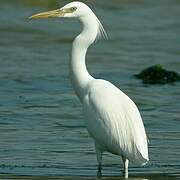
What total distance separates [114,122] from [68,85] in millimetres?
6673

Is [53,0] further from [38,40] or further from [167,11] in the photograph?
[38,40]

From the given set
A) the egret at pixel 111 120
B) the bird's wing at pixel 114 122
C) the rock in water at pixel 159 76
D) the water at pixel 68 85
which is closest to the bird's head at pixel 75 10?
the egret at pixel 111 120

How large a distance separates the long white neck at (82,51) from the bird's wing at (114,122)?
33cm

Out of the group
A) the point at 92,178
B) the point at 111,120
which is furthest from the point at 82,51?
the point at 92,178

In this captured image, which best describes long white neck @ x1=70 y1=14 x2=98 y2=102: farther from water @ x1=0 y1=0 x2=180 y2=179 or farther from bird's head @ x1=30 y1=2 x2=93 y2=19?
water @ x1=0 y1=0 x2=180 y2=179

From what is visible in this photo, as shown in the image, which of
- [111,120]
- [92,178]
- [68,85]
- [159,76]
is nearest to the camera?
[92,178]

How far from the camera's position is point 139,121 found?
10.3m

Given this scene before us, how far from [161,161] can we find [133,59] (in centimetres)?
875

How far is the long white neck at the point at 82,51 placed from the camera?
10.7 m

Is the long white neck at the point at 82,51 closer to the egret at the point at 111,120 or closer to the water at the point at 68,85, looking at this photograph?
the egret at the point at 111,120

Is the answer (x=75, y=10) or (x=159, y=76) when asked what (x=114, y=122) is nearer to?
(x=75, y=10)

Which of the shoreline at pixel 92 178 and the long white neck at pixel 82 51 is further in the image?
the long white neck at pixel 82 51

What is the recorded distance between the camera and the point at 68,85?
55.5ft

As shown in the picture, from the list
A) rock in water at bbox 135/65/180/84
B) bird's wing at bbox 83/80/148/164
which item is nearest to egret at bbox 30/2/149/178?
bird's wing at bbox 83/80/148/164
